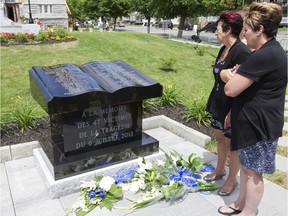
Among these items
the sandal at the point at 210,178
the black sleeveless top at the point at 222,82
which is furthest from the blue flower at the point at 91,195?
the black sleeveless top at the point at 222,82

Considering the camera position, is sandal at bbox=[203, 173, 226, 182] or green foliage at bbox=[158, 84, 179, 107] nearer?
sandal at bbox=[203, 173, 226, 182]

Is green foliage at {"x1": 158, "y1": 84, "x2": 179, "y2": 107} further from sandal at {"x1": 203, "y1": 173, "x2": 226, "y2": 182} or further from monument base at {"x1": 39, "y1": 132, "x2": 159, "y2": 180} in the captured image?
sandal at {"x1": 203, "y1": 173, "x2": 226, "y2": 182}

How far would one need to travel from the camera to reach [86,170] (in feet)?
13.7

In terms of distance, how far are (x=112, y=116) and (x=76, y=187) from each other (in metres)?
1.13

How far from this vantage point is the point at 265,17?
270 centimetres

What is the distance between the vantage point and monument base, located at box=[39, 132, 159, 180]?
4.02 m

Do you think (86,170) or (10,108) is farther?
(10,108)

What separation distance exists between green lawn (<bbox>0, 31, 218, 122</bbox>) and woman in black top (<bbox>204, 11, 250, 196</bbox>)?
146 inches

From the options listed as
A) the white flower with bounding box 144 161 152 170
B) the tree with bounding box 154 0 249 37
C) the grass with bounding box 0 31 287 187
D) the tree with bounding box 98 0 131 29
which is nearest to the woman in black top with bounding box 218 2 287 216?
the white flower with bounding box 144 161 152 170

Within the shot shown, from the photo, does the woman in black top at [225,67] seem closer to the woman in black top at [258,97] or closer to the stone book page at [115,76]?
the woman in black top at [258,97]

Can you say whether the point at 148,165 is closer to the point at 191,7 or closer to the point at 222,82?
the point at 222,82

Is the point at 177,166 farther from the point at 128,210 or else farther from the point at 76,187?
the point at 76,187

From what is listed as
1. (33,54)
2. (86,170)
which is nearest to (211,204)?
(86,170)

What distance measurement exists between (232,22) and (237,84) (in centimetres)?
98
